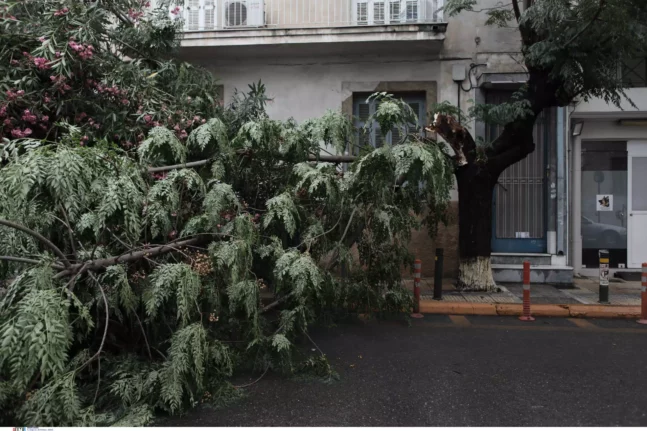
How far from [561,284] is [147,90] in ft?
27.1

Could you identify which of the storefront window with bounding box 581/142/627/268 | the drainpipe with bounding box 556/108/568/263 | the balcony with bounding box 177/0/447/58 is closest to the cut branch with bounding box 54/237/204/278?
the balcony with bounding box 177/0/447/58

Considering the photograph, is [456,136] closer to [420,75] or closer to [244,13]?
[420,75]

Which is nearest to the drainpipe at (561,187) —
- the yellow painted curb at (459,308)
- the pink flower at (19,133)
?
the yellow painted curb at (459,308)

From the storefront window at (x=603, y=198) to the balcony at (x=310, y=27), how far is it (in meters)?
4.39

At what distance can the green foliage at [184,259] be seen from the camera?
3.31 metres

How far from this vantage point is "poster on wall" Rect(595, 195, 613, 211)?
10750mm

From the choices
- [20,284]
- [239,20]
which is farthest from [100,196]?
[239,20]

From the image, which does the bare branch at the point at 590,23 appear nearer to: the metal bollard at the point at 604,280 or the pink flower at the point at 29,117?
the metal bollard at the point at 604,280

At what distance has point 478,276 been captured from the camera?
339 inches

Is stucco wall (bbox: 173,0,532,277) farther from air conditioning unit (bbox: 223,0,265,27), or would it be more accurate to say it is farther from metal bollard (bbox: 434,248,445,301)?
metal bollard (bbox: 434,248,445,301)

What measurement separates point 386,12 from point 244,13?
119 inches

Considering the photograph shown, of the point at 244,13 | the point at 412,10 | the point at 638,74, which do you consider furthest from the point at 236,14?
the point at 638,74

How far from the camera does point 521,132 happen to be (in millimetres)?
8242

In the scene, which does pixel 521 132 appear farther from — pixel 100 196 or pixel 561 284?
pixel 100 196
